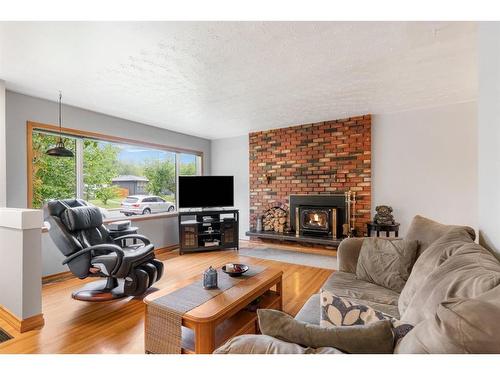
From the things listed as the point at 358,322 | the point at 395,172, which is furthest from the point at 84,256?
the point at 395,172

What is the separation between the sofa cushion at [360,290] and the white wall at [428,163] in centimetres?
263

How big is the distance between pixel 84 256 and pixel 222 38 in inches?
95.0

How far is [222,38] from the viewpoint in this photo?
6.42 feet

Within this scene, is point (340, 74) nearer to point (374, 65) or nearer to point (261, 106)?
point (374, 65)

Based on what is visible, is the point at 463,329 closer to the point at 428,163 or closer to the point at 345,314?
the point at 345,314

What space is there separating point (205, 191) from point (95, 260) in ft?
8.40

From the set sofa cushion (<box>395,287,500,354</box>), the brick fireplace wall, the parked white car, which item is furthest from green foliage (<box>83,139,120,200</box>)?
sofa cushion (<box>395,287,500,354</box>)

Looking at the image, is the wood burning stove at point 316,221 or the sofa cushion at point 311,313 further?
the wood burning stove at point 316,221

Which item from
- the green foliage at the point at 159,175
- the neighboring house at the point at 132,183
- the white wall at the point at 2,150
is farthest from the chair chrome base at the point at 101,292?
the green foliage at the point at 159,175

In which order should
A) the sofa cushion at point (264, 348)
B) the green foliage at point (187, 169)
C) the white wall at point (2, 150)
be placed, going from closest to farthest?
the sofa cushion at point (264, 348)
the white wall at point (2, 150)
the green foliage at point (187, 169)

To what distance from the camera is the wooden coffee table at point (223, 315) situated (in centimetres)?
153

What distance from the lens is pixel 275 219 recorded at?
5137 millimetres

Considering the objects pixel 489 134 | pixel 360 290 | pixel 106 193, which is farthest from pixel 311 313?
pixel 106 193

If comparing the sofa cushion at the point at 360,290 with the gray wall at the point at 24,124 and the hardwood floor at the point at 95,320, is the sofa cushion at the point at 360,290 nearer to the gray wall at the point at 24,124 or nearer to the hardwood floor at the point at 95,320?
the hardwood floor at the point at 95,320
